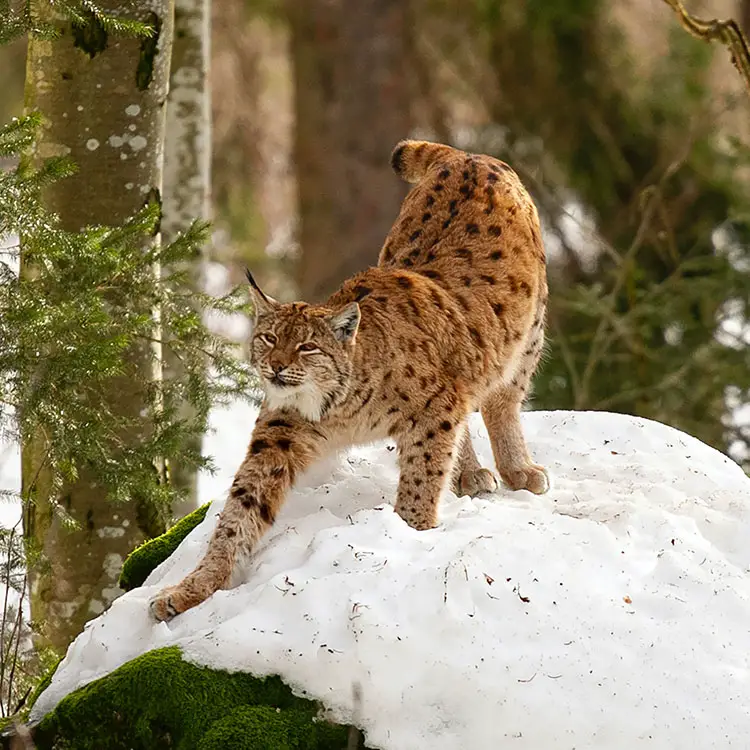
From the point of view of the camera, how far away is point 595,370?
36.6 ft

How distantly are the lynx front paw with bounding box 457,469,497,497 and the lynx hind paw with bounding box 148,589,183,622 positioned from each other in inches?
68.4

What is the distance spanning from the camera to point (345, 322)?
17.4 feet

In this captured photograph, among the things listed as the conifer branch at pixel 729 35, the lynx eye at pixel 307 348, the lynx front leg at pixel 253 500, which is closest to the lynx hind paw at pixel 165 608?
the lynx front leg at pixel 253 500

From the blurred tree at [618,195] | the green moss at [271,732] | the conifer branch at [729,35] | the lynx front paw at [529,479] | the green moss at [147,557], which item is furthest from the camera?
the blurred tree at [618,195]

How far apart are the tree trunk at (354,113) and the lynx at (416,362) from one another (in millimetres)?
9196

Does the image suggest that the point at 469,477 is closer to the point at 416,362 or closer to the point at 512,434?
the point at 512,434

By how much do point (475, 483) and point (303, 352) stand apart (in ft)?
3.87

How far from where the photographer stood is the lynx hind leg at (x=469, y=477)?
6000mm

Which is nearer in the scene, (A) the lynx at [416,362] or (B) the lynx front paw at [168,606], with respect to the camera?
(B) the lynx front paw at [168,606]

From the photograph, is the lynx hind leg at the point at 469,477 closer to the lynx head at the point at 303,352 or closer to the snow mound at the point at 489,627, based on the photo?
the snow mound at the point at 489,627

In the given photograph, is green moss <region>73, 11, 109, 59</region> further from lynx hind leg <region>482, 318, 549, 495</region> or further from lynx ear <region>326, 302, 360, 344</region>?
lynx hind leg <region>482, 318, 549, 495</region>

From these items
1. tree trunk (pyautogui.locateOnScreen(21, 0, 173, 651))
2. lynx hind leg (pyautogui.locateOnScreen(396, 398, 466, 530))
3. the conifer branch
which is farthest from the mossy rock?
the conifer branch

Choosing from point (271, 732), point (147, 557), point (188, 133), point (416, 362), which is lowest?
point (271, 732)

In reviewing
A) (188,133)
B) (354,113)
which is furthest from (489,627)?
(354,113)
